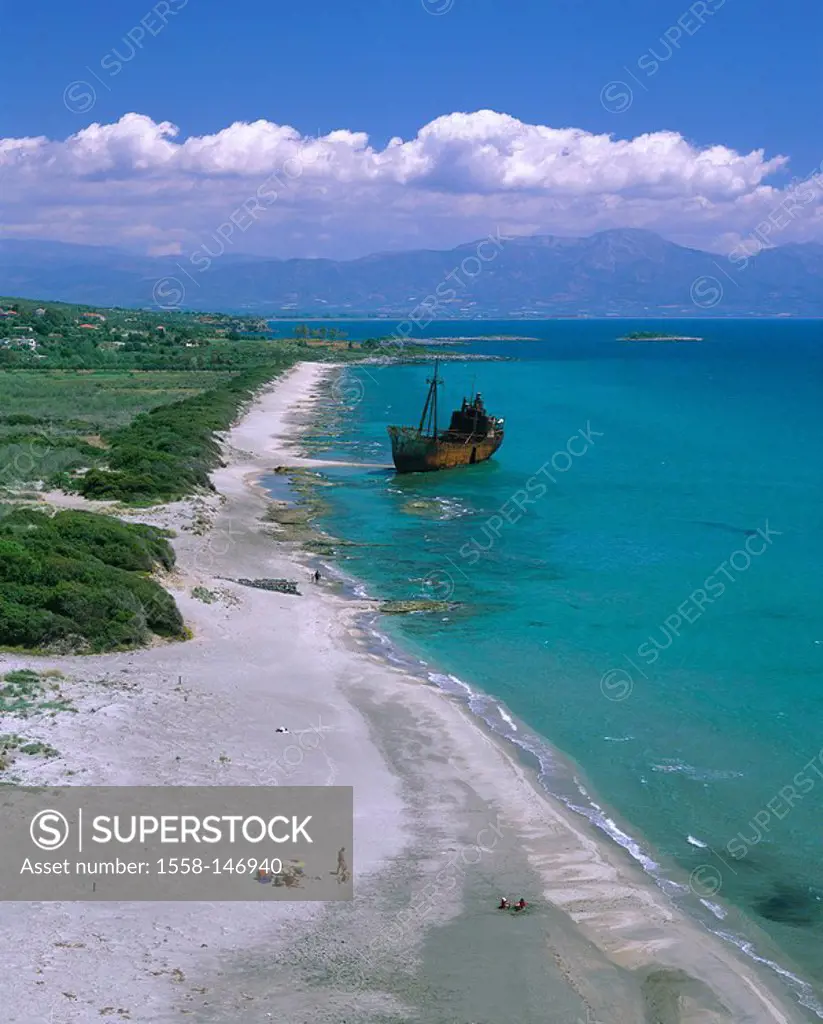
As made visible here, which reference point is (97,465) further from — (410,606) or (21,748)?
(21,748)

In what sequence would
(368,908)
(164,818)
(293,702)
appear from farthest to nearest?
(293,702) < (164,818) < (368,908)

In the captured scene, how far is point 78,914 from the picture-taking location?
13.6 metres

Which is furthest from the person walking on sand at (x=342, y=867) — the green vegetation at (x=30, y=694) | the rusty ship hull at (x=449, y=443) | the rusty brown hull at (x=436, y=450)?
the rusty brown hull at (x=436, y=450)

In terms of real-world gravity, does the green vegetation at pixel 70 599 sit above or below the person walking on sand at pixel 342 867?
above

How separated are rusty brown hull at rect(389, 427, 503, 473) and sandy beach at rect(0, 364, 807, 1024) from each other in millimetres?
32579

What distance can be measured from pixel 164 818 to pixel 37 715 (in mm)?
4408

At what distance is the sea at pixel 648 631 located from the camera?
60.2ft

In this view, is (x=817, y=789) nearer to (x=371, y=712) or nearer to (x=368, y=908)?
(x=371, y=712)

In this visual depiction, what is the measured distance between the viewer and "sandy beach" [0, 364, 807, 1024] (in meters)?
12.4

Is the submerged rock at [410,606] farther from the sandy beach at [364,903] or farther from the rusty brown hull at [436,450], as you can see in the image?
the rusty brown hull at [436,450]

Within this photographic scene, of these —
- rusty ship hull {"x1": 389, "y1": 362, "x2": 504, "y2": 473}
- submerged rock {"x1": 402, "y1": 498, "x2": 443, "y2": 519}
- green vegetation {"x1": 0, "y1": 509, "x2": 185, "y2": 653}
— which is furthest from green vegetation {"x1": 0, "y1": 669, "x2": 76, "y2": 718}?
rusty ship hull {"x1": 389, "y1": 362, "x2": 504, "y2": 473}

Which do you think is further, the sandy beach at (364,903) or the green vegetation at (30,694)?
the green vegetation at (30,694)

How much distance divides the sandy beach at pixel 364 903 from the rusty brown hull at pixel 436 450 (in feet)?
107

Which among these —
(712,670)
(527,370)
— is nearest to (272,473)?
(712,670)
